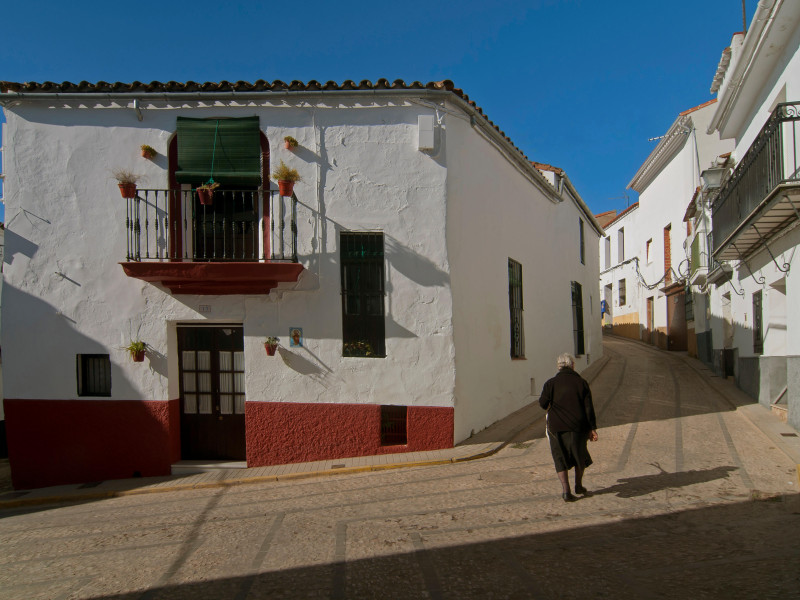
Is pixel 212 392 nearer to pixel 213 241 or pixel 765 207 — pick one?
pixel 213 241

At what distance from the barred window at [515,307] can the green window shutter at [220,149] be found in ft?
17.6

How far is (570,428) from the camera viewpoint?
6.35 metres

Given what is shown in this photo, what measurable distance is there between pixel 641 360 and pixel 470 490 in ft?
45.7

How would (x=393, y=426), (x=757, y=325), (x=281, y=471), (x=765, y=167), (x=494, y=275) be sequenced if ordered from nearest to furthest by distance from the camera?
(x=281, y=471)
(x=765, y=167)
(x=393, y=426)
(x=494, y=275)
(x=757, y=325)

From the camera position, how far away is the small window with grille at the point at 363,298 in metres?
9.45

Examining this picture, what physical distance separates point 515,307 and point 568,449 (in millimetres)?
6312

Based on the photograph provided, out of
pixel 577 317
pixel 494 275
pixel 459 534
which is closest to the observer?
pixel 459 534

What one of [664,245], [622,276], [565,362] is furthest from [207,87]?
[622,276]

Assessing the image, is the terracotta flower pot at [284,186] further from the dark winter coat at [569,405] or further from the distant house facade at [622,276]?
the distant house facade at [622,276]

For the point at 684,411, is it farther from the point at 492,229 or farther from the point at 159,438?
the point at 159,438

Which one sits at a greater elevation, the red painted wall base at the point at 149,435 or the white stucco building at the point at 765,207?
the white stucco building at the point at 765,207

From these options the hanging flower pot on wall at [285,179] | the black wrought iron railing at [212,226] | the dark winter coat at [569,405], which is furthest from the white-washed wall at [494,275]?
the dark winter coat at [569,405]

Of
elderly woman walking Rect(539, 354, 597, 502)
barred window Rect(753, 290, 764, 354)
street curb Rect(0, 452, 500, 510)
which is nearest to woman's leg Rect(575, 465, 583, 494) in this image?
elderly woman walking Rect(539, 354, 597, 502)

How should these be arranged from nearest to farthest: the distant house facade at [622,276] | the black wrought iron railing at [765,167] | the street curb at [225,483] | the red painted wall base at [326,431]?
the black wrought iron railing at [765,167] → the street curb at [225,483] → the red painted wall base at [326,431] → the distant house facade at [622,276]
